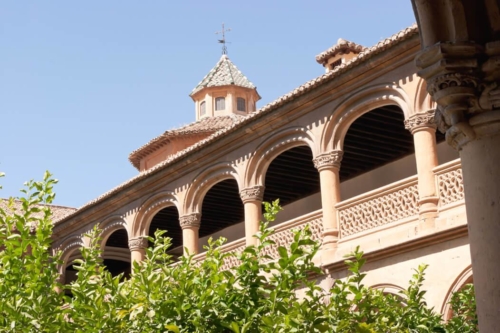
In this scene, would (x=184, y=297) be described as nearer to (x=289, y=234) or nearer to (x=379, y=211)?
(x=379, y=211)

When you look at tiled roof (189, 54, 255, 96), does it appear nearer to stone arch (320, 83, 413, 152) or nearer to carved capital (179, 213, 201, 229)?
carved capital (179, 213, 201, 229)

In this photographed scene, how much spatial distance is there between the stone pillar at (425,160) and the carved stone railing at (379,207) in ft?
0.76

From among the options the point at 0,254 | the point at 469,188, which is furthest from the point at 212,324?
the point at 469,188

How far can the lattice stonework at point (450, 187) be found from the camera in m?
13.5

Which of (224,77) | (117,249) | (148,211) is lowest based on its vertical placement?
(148,211)

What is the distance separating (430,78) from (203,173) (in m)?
14.7

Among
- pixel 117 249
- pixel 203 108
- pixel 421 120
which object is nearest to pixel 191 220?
pixel 421 120

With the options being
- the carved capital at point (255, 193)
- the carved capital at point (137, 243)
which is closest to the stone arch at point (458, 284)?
the carved capital at point (255, 193)

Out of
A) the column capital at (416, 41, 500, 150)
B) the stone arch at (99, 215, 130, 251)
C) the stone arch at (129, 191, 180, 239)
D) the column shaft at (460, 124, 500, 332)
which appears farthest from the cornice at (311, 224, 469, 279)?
the column shaft at (460, 124, 500, 332)

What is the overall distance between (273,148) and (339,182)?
1.53 m

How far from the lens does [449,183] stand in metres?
13.7

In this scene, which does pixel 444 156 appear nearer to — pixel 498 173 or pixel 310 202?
pixel 310 202

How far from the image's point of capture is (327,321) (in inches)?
262

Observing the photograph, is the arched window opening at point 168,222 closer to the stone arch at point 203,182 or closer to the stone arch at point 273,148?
the stone arch at point 203,182
